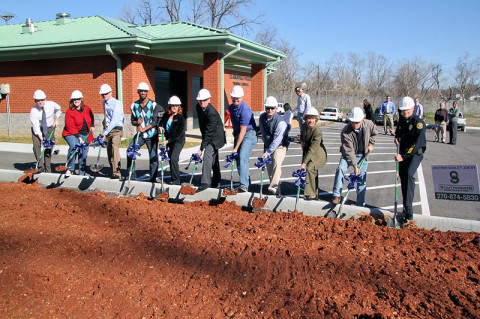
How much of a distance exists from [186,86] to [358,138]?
13.9 m

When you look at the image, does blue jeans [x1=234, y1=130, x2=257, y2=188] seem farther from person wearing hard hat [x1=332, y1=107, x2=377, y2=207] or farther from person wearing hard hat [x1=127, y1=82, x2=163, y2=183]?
person wearing hard hat [x1=127, y1=82, x2=163, y2=183]

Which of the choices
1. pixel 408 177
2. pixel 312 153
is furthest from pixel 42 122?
pixel 408 177

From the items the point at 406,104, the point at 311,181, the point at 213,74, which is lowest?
the point at 311,181

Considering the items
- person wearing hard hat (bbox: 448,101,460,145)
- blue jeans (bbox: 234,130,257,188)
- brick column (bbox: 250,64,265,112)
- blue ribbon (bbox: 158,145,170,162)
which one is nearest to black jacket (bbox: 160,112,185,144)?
blue ribbon (bbox: 158,145,170,162)

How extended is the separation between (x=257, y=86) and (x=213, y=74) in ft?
19.4

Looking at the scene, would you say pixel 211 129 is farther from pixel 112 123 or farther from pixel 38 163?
pixel 38 163

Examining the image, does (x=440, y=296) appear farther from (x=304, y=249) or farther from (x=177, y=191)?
(x=177, y=191)

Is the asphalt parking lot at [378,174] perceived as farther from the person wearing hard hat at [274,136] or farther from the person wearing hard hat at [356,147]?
the person wearing hard hat at [356,147]

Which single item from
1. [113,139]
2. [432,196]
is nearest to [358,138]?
[432,196]

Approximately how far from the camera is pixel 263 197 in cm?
637

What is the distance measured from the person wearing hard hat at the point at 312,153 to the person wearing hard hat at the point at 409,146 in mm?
1223

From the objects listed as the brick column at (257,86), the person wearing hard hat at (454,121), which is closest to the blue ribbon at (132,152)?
the brick column at (257,86)

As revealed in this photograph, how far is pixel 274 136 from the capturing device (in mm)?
7070

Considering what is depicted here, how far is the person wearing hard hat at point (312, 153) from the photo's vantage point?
6.54 metres
